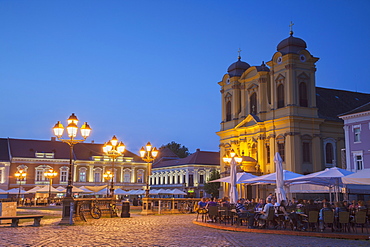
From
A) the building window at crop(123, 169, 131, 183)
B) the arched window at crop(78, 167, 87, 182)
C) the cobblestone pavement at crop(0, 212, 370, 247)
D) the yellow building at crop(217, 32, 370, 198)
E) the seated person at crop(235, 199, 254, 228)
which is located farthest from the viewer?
the building window at crop(123, 169, 131, 183)

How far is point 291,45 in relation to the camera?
49.4 m

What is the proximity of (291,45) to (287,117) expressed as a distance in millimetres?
8109

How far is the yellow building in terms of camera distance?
4769 centimetres

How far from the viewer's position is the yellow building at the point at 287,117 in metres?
47.7

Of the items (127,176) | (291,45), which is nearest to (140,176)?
(127,176)

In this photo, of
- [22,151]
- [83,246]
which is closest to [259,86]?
[83,246]

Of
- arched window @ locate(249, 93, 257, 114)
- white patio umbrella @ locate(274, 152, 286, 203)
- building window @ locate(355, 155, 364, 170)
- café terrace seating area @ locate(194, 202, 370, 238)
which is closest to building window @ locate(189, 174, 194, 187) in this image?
arched window @ locate(249, 93, 257, 114)

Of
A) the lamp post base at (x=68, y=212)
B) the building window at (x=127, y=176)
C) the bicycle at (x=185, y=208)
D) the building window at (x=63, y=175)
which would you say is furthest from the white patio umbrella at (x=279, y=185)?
the building window at (x=127, y=176)

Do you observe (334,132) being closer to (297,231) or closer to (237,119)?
(237,119)

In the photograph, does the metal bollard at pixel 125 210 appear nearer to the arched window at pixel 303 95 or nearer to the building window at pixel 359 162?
the building window at pixel 359 162

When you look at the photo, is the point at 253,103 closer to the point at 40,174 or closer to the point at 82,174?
the point at 82,174

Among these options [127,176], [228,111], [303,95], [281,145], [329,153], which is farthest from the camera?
[127,176]

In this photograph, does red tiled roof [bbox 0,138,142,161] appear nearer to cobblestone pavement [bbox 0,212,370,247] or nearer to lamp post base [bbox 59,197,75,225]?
lamp post base [bbox 59,197,75,225]

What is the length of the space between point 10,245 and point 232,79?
45.3 meters
